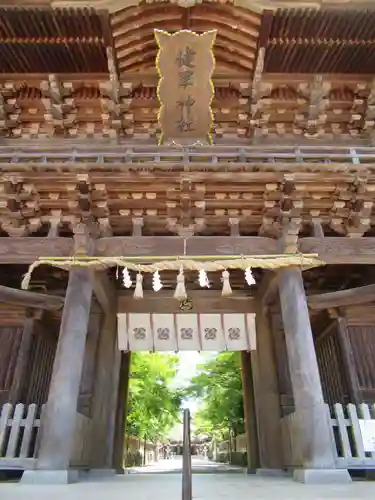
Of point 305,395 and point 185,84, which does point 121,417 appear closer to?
point 305,395

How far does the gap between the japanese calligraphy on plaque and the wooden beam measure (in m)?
4.06

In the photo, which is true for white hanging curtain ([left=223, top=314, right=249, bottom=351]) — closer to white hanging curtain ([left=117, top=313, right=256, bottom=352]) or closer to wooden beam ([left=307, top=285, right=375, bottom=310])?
white hanging curtain ([left=117, top=313, right=256, bottom=352])

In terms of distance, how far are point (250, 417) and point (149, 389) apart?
8729mm

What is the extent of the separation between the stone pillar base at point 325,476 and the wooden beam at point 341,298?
3570 millimetres

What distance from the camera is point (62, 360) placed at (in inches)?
221

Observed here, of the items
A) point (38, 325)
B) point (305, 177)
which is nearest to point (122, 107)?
point (305, 177)

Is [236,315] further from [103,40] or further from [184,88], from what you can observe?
[103,40]

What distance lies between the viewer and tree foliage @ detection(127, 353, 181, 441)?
54.0ft

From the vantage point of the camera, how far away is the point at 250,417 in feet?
31.6

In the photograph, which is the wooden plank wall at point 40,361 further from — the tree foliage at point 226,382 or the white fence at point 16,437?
the tree foliage at point 226,382

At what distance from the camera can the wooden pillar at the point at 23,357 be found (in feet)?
24.0

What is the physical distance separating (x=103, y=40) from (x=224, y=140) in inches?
128

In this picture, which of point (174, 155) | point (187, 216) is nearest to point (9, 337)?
point (187, 216)

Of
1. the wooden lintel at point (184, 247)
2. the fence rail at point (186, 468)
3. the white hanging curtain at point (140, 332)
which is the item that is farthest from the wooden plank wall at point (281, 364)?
the fence rail at point (186, 468)
